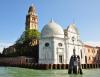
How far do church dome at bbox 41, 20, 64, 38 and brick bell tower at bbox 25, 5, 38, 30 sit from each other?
101ft

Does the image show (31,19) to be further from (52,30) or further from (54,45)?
(54,45)

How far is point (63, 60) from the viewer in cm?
5597

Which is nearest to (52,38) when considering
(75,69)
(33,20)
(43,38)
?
(43,38)

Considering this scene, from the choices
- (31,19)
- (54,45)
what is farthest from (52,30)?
(31,19)

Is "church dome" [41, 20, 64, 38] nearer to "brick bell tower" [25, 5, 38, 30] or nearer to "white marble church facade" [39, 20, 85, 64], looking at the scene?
"white marble church facade" [39, 20, 85, 64]

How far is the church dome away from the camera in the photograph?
5469 cm

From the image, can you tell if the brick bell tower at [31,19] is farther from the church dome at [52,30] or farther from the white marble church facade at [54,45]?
the church dome at [52,30]

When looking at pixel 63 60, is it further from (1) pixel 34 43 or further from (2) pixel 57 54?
(1) pixel 34 43

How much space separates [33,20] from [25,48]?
23583 mm

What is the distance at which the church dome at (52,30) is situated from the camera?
179ft

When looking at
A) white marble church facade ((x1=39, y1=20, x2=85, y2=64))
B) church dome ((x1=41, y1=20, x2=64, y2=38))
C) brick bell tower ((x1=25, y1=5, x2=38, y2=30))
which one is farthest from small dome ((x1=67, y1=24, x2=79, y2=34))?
brick bell tower ((x1=25, y1=5, x2=38, y2=30))

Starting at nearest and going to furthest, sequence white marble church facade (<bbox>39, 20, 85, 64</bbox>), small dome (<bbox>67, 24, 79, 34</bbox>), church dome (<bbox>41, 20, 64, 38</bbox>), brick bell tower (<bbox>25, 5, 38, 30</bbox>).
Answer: white marble church facade (<bbox>39, 20, 85, 64</bbox>) → church dome (<bbox>41, 20, 64, 38</bbox>) → small dome (<bbox>67, 24, 79, 34</bbox>) → brick bell tower (<bbox>25, 5, 38, 30</bbox>)

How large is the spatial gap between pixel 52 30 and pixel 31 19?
3382 centimetres

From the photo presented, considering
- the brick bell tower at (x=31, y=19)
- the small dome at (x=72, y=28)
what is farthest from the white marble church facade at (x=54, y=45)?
the brick bell tower at (x=31, y=19)
